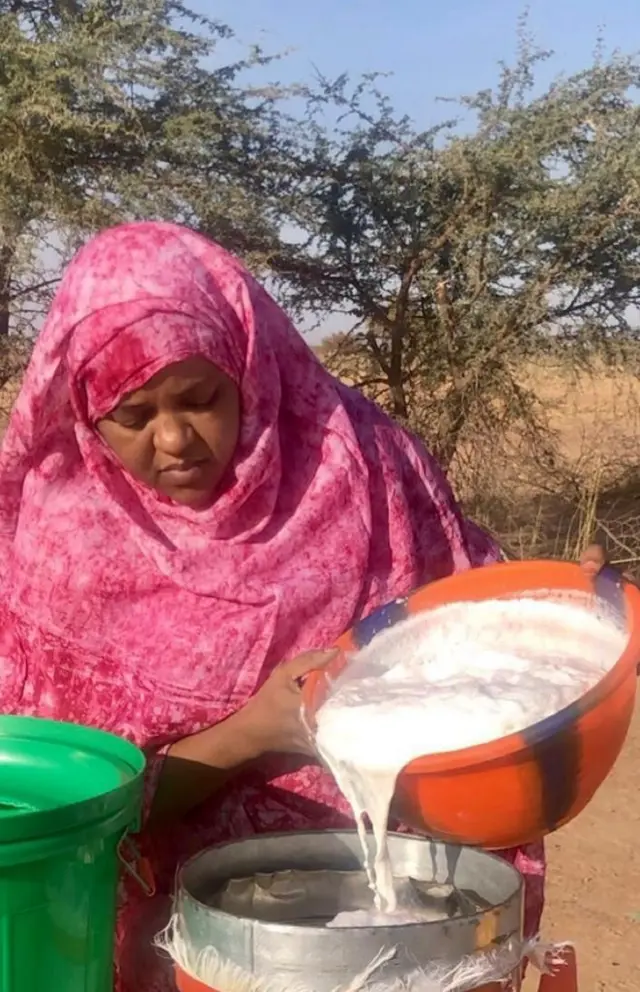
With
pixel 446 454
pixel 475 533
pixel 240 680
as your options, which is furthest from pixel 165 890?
pixel 446 454

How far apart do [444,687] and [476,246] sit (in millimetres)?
4925

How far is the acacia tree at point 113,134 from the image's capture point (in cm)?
574

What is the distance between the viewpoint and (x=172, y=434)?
1.60 meters

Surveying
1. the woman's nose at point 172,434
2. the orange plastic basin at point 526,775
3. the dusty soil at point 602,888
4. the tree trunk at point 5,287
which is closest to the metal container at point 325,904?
the orange plastic basin at point 526,775

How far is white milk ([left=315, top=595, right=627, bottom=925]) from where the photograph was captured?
1214mm

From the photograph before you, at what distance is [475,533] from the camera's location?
1.92 meters

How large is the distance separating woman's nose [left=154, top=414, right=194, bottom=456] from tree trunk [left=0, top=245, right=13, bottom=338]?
4.62 meters

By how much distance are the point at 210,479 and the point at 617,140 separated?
4896 mm

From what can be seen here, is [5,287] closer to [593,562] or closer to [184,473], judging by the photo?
[184,473]

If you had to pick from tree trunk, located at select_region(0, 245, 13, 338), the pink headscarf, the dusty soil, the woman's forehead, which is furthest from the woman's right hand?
tree trunk, located at select_region(0, 245, 13, 338)

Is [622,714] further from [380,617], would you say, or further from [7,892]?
[7,892]

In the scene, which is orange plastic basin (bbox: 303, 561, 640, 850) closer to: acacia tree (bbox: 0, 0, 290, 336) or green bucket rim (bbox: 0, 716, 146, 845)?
green bucket rim (bbox: 0, 716, 146, 845)

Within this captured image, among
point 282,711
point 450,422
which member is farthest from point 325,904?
point 450,422

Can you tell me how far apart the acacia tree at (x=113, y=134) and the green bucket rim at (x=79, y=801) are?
4753 mm
